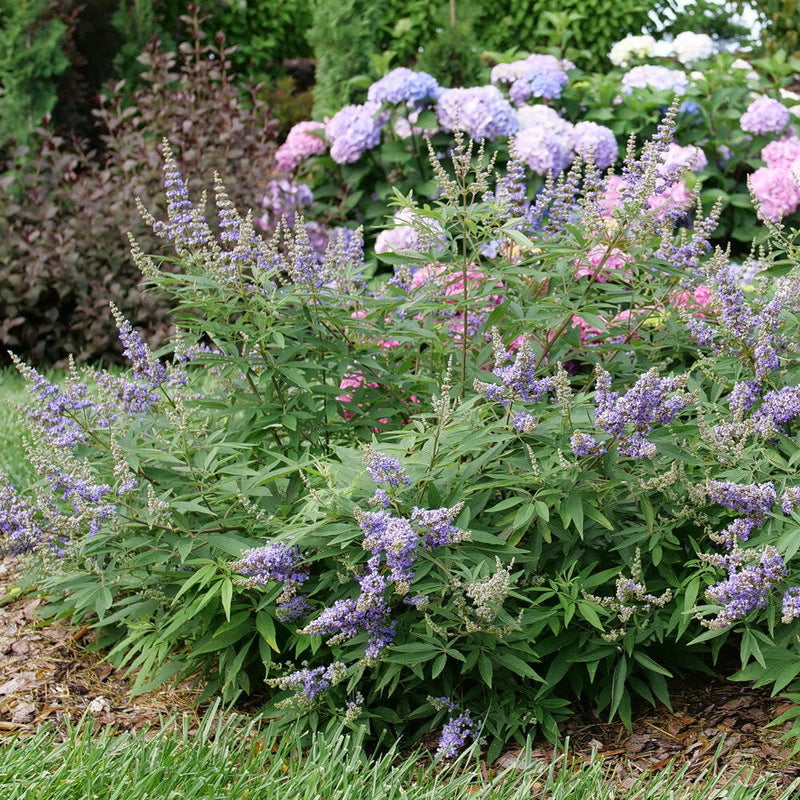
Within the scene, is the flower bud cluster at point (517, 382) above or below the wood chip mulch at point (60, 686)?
above

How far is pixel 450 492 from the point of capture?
9.50 feet

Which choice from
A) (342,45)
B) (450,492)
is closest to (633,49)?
(342,45)

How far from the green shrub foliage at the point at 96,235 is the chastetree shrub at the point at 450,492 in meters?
3.91

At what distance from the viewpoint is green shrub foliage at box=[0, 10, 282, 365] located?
7.62m

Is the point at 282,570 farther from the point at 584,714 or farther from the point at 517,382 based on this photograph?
the point at 584,714

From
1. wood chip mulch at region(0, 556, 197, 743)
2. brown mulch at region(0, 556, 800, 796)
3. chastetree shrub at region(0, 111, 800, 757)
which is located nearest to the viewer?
chastetree shrub at region(0, 111, 800, 757)

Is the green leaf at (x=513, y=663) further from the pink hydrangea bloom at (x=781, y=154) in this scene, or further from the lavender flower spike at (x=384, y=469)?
the pink hydrangea bloom at (x=781, y=154)

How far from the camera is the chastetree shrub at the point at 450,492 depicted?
2.73 metres

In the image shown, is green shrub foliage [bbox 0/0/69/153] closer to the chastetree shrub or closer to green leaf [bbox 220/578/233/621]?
the chastetree shrub

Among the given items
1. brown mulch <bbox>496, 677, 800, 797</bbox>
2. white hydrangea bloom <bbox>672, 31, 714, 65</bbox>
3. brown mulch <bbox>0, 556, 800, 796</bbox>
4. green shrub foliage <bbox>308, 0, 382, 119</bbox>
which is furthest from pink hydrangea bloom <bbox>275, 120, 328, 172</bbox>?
brown mulch <bbox>496, 677, 800, 797</bbox>

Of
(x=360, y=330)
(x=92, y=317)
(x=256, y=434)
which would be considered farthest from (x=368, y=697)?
(x=92, y=317)

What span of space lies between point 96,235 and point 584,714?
18.8 feet

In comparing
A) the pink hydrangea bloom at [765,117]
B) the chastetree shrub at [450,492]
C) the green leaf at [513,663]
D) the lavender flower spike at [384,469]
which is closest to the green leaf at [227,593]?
the chastetree shrub at [450,492]

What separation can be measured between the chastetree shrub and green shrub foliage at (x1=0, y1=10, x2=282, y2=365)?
3.91 meters
